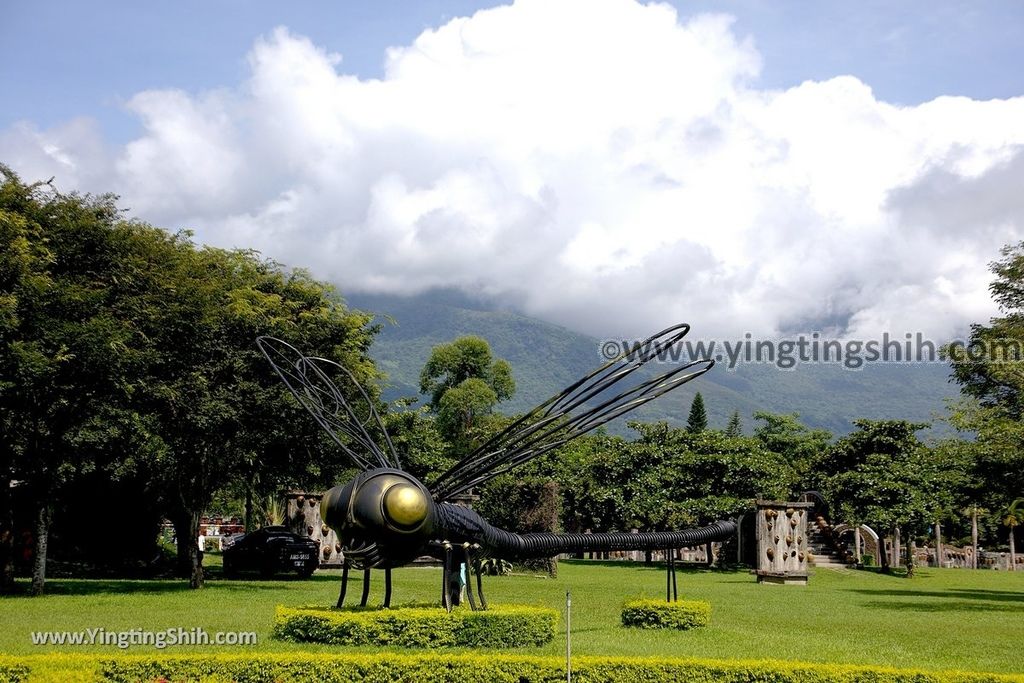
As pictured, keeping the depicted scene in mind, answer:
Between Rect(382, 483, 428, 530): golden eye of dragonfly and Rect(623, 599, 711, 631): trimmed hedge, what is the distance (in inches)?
219

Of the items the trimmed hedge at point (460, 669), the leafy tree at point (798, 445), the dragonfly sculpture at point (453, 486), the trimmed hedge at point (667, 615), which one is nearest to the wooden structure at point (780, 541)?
the leafy tree at point (798, 445)

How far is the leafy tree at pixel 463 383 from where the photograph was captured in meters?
60.1

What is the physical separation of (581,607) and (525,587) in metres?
4.88

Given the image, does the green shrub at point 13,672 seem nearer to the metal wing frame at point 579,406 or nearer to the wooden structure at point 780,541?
the metal wing frame at point 579,406

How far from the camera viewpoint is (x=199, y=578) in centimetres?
2323

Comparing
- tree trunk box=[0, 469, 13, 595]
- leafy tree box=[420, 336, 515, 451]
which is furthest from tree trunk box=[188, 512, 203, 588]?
leafy tree box=[420, 336, 515, 451]

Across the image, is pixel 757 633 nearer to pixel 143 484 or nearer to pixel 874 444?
pixel 143 484

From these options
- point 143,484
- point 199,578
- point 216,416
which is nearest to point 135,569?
point 143,484

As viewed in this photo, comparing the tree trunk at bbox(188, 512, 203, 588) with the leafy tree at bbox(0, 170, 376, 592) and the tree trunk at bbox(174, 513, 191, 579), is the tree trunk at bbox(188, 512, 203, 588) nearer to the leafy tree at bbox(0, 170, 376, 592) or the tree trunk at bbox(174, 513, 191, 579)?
the leafy tree at bbox(0, 170, 376, 592)

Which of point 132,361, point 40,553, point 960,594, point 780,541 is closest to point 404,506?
point 132,361

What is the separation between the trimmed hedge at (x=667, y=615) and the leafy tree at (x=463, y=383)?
43.4 metres

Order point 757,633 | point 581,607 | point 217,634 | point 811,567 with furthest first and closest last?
point 811,567
point 581,607
point 757,633
point 217,634

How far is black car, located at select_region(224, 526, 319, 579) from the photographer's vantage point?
27.3m

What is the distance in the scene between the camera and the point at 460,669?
10.2m
